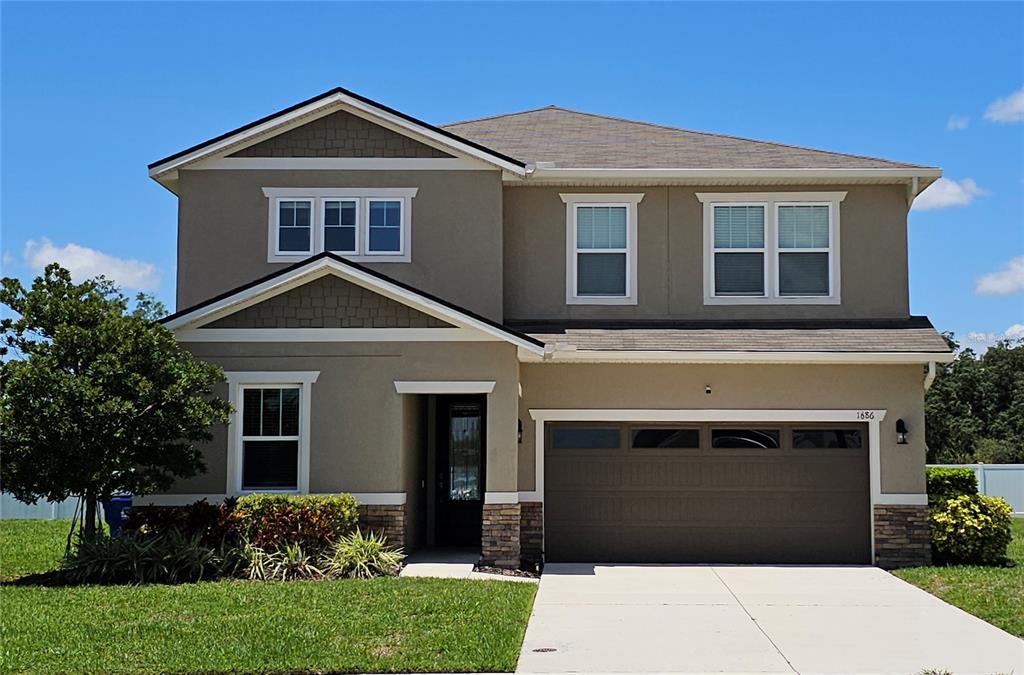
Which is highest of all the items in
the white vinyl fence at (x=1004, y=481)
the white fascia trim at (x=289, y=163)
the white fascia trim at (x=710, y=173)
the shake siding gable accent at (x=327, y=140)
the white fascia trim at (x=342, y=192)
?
the shake siding gable accent at (x=327, y=140)

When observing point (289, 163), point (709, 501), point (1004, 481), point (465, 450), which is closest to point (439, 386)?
point (465, 450)

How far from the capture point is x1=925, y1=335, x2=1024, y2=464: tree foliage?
1625 inches

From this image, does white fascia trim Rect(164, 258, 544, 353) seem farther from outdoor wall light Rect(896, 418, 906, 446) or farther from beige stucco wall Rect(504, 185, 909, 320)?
outdoor wall light Rect(896, 418, 906, 446)

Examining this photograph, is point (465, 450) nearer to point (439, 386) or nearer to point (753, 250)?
point (439, 386)

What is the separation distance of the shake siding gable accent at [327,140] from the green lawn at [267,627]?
732 cm

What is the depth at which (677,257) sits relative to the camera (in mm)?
18188

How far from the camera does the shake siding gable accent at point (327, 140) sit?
1781cm

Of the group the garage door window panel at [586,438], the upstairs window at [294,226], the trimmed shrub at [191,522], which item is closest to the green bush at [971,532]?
the garage door window panel at [586,438]

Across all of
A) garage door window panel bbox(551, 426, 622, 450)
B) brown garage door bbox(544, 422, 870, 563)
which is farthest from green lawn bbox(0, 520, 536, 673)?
garage door window panel bbox(551, 426, 622, 450)

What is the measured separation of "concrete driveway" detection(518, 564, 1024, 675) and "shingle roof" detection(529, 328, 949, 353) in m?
3.28

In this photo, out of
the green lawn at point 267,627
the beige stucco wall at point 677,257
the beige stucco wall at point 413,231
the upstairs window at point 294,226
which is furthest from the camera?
the beige stucco wall at point 677,257

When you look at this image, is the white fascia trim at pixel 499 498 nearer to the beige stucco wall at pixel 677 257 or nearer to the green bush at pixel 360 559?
the green bush at pixel 360 559

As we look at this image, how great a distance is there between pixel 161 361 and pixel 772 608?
8.11 metres

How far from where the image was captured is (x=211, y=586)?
13086mm
